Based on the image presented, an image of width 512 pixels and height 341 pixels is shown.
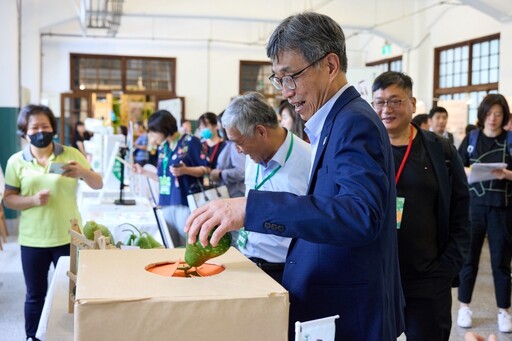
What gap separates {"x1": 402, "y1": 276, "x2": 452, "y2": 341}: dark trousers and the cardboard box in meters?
1.29

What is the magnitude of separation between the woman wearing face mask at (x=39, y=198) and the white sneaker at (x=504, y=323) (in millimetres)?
2998

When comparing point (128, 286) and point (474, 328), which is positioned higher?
point (128, 286)

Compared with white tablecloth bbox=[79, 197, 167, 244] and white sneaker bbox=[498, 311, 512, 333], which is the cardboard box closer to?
white tablecloth bbox=[79, 197, 167, 244]

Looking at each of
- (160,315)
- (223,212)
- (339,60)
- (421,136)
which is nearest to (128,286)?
(160,315)

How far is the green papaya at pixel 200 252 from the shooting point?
131 centimetres

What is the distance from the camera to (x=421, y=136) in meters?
2.45

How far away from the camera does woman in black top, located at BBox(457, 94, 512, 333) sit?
4.41m

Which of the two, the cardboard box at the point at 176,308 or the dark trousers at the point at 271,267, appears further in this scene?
the dark trousers at the point at 271,267

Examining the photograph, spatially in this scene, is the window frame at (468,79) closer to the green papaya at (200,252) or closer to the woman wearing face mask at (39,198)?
the woman wearing face mask at (39,198)

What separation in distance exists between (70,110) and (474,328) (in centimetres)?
1377

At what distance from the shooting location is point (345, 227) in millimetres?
1181

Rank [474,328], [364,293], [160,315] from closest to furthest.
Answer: [160,315], [364,293], [474,328]

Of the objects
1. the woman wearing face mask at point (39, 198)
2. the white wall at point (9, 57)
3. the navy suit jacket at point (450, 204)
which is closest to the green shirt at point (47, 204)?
the woman wearing face mask at point (39, 198)

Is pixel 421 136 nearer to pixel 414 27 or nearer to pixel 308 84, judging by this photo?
pixel 308 84
